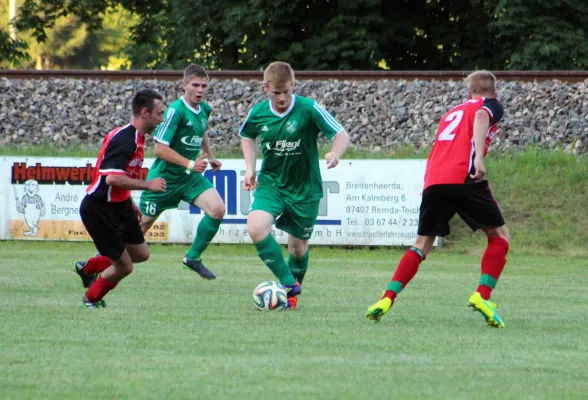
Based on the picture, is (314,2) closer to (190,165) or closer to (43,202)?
(43,202)

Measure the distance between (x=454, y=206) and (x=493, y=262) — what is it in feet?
1.63

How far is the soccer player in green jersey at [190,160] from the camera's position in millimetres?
11602

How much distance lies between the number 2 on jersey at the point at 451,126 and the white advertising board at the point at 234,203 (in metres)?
9.31

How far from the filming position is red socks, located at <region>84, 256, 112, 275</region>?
32.9 feet

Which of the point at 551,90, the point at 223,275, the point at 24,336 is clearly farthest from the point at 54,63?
the point at 24,336

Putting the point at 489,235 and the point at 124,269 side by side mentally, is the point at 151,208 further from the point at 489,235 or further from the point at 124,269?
the point at 489,235

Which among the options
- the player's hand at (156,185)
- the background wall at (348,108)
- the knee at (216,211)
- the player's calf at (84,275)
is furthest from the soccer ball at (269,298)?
the background wall at (348,108)

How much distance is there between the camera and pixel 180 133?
11773 mm

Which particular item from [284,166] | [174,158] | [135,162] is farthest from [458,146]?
[174,158]

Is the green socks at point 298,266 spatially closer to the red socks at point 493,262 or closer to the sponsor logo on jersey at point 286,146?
the sponsor logo on jersey at point 286,146

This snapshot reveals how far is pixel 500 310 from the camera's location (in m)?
9.52

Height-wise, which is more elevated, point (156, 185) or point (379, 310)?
point (156, 185)

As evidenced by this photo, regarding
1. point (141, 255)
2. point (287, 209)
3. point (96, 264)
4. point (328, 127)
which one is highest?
point (328, 127)

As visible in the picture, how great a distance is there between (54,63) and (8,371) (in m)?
67.0
